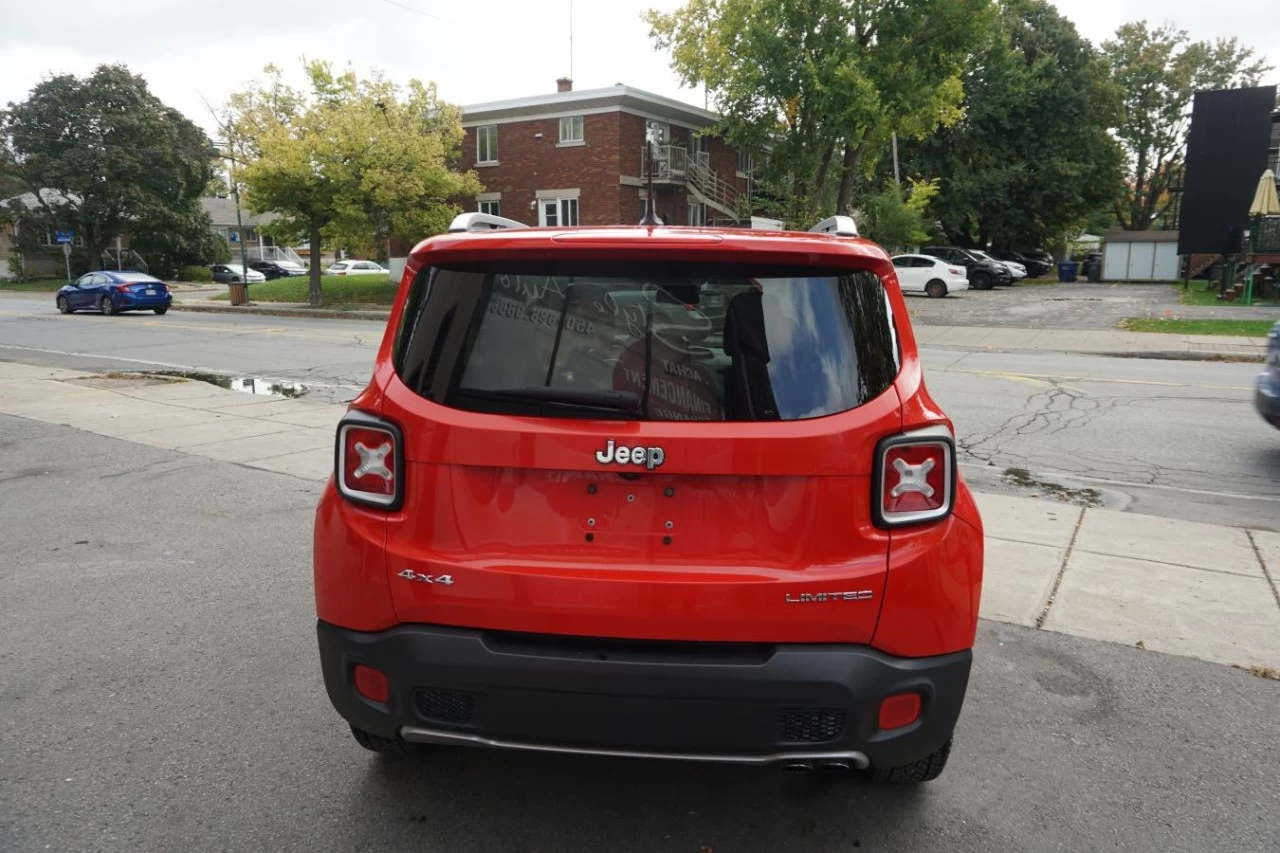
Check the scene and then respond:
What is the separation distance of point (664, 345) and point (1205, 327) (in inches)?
832

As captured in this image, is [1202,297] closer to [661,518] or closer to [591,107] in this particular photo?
[591,107]

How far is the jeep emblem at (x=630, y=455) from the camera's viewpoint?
90.8 inches

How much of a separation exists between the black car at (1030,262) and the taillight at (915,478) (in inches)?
1897

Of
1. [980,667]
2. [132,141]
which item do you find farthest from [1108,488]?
[132,141]

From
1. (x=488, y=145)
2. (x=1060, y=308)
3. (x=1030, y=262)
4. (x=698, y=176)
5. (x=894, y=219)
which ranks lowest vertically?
(x=1060, y=308)

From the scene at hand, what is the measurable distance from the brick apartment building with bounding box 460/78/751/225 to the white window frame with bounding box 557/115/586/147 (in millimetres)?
39

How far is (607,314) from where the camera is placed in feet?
8.11

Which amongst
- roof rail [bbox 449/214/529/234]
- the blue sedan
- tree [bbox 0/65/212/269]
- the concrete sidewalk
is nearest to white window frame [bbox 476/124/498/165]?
the blue sedan

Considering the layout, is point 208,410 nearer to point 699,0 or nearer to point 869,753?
point 869,753

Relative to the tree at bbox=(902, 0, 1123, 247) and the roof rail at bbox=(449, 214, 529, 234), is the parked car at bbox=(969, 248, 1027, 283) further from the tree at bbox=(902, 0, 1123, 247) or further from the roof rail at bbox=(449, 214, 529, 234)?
the roof rail at bbox=(449, 214, 529, 234)

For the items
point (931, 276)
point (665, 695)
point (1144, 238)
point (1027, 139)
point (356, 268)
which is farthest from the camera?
point (356, 268)

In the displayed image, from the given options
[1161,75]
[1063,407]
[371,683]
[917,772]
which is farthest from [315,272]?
[1161,75]

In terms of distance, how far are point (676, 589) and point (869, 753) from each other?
0.67 metres

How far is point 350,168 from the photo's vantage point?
2989cm
